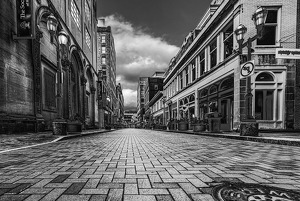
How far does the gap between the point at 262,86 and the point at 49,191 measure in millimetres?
15120

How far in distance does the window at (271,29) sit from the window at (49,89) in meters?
15.7

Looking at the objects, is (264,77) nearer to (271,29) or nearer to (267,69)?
(267,69)

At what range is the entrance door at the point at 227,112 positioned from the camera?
1606 cm

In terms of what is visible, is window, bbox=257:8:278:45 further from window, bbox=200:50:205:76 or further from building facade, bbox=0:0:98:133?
building facade, bbox=0:0:98:133

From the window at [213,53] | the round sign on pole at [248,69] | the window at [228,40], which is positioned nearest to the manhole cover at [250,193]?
the round sign on pole at [248,69]

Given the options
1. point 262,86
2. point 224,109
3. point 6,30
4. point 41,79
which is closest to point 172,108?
point 224,109

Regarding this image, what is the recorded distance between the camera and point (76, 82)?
21.5m

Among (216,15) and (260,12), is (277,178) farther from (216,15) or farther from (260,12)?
(216,15)

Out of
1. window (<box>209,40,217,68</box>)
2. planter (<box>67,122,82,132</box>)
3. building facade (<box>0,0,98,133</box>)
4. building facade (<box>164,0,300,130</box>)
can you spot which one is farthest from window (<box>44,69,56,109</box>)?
window (<box>209,40,217,68</box>)

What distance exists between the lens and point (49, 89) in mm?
13781

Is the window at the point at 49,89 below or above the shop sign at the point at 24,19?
below

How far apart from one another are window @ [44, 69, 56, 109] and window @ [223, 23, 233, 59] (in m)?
14.5

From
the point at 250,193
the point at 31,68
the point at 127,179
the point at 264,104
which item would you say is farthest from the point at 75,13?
the point at 250,193

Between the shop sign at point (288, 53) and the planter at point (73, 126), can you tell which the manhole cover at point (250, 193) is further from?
the planter at point (73, 126)
